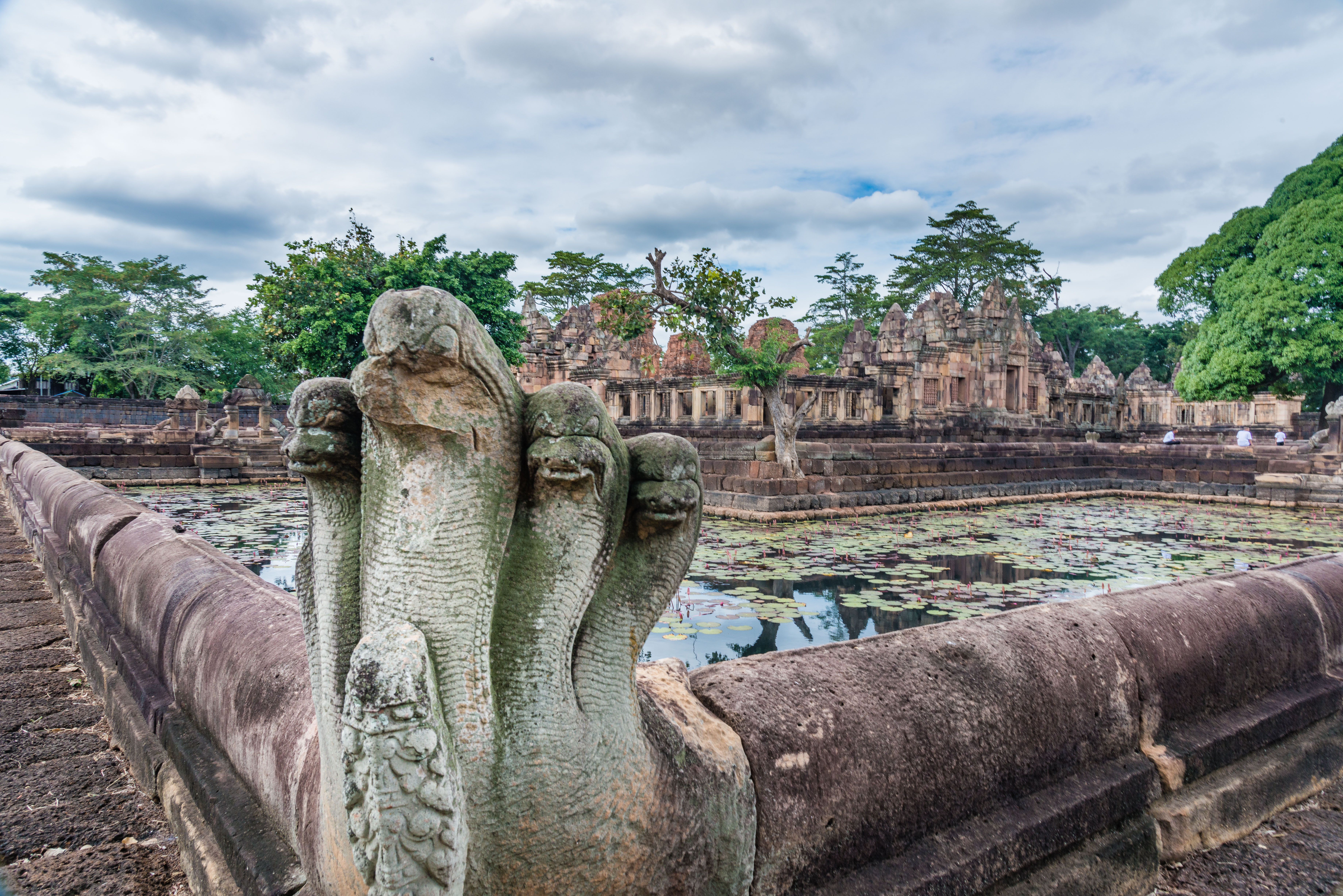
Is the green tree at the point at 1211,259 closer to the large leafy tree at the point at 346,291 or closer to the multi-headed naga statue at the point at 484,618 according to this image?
the large leafy tree at the point at 346,291

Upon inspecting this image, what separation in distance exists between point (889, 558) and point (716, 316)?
6.32 m

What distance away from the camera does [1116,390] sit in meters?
32.9

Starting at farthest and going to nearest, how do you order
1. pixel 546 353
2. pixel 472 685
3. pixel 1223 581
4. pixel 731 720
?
pixel 546 353 < pixel 1223 581 < pixel 731 720 < pixel 472 685

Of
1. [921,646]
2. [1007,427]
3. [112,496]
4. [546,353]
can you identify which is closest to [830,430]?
[1007,427]

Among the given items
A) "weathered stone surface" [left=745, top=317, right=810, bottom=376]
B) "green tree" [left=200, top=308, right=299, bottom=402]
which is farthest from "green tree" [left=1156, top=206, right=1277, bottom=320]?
"green tree" [left=200, top=308, right=299, bottom=402]

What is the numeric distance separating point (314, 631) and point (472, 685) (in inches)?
14.4

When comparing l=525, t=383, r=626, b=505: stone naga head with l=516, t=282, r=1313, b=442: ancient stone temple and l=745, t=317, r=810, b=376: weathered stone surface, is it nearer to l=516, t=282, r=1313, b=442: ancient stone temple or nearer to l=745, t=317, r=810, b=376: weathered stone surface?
l=516, t=282, r=1313, b=442: ancient stone temple

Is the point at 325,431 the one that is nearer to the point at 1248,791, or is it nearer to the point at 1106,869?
the point at 1106,869

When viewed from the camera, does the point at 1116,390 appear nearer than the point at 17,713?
No

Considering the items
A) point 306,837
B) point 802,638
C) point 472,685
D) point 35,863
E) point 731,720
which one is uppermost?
point 472,685

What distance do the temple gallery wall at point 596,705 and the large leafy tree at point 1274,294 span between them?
25147 mm

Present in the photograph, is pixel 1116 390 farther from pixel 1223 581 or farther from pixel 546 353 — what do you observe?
pixel 1223 581

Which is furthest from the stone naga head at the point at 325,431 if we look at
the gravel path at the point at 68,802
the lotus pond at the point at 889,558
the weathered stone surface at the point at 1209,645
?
the lotus pond at the point at 889,558

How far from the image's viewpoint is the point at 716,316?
1242 cm
